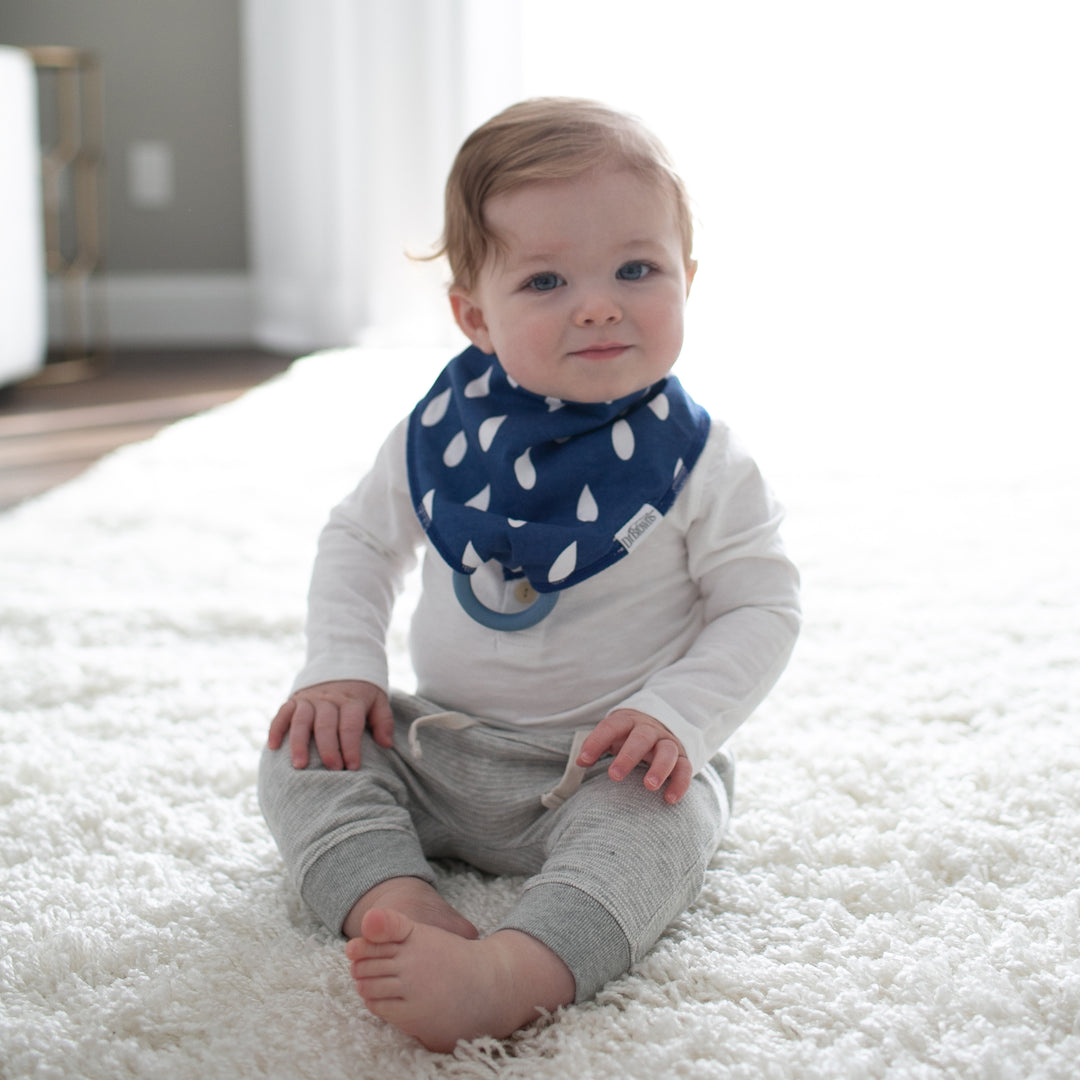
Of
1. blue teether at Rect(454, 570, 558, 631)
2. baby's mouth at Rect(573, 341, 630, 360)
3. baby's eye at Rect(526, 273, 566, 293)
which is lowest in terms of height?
blue teether at Rect(454, 570, 558, 631)

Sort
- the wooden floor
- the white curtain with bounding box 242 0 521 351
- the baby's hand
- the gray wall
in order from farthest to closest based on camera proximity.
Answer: the gray wall, the white curtain with bounding box 242 0 521 351, the wooden floor, the baby's hand

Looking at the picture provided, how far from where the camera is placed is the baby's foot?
606 millimetres

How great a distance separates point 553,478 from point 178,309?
2.77m

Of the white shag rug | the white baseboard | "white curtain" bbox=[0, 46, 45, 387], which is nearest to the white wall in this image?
the white baseboard

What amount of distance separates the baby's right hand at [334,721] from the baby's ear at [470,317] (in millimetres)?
239

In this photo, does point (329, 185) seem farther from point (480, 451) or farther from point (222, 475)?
point (480, 451)

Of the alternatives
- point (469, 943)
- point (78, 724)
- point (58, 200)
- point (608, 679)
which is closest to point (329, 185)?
point (58, 200)

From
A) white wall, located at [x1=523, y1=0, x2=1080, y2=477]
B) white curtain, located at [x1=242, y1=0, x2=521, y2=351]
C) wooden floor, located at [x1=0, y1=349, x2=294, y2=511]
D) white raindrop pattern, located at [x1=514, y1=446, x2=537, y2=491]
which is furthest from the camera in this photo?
white curtain, located at [x1=242, y1=0, x2=521, y2=351]

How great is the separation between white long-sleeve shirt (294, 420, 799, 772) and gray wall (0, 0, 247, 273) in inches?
108

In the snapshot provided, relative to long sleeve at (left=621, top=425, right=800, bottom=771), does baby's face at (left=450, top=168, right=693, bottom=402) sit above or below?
above

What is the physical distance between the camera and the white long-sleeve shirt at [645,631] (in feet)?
2.60

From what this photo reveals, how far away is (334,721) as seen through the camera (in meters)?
0.80

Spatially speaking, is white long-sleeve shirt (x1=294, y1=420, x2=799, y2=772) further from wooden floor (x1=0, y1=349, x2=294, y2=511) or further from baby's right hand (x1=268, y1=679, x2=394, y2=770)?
wooden floor (x1=0, y1=349, x2=294, y2=511)

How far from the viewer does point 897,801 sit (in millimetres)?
873
